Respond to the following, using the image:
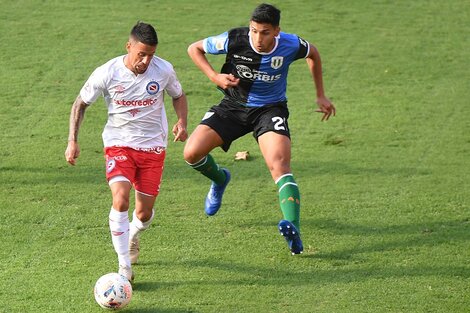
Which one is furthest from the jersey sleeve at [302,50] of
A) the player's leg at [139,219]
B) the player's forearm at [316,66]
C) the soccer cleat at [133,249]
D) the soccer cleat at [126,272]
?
the soccer cleat at [126,272]

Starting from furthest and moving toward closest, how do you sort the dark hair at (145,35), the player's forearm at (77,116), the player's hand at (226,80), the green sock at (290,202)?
the player's hand at (226,80) → the green sock at (290,202) → the player's forearm at (77,116) → the dark hair at (145,35)

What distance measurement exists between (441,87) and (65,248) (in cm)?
699

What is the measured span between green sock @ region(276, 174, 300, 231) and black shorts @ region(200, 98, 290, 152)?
2.06ft

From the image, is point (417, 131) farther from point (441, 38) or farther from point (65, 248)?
point (65, 248)

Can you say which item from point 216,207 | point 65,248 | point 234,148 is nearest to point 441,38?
point 234,148

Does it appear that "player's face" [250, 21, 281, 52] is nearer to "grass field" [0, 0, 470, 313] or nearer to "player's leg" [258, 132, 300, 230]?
"player's leg" [258, 132, 300, 230]

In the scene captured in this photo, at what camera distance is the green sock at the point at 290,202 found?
8258 mm

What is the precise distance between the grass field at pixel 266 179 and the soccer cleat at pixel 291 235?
4.6 inches

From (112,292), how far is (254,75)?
2.64 meters

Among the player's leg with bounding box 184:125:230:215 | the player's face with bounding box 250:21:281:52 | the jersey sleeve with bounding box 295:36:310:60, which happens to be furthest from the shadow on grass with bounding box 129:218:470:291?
the player's face with bounding box 250:21:281:52

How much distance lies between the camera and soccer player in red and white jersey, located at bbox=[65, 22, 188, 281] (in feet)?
25.0

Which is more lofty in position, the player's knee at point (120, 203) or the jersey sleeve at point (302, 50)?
the jersey sleeve at point (302, 50)

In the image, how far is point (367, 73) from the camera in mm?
14125

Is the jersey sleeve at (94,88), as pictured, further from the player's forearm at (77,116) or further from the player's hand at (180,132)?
the player's hand at (180,132)
